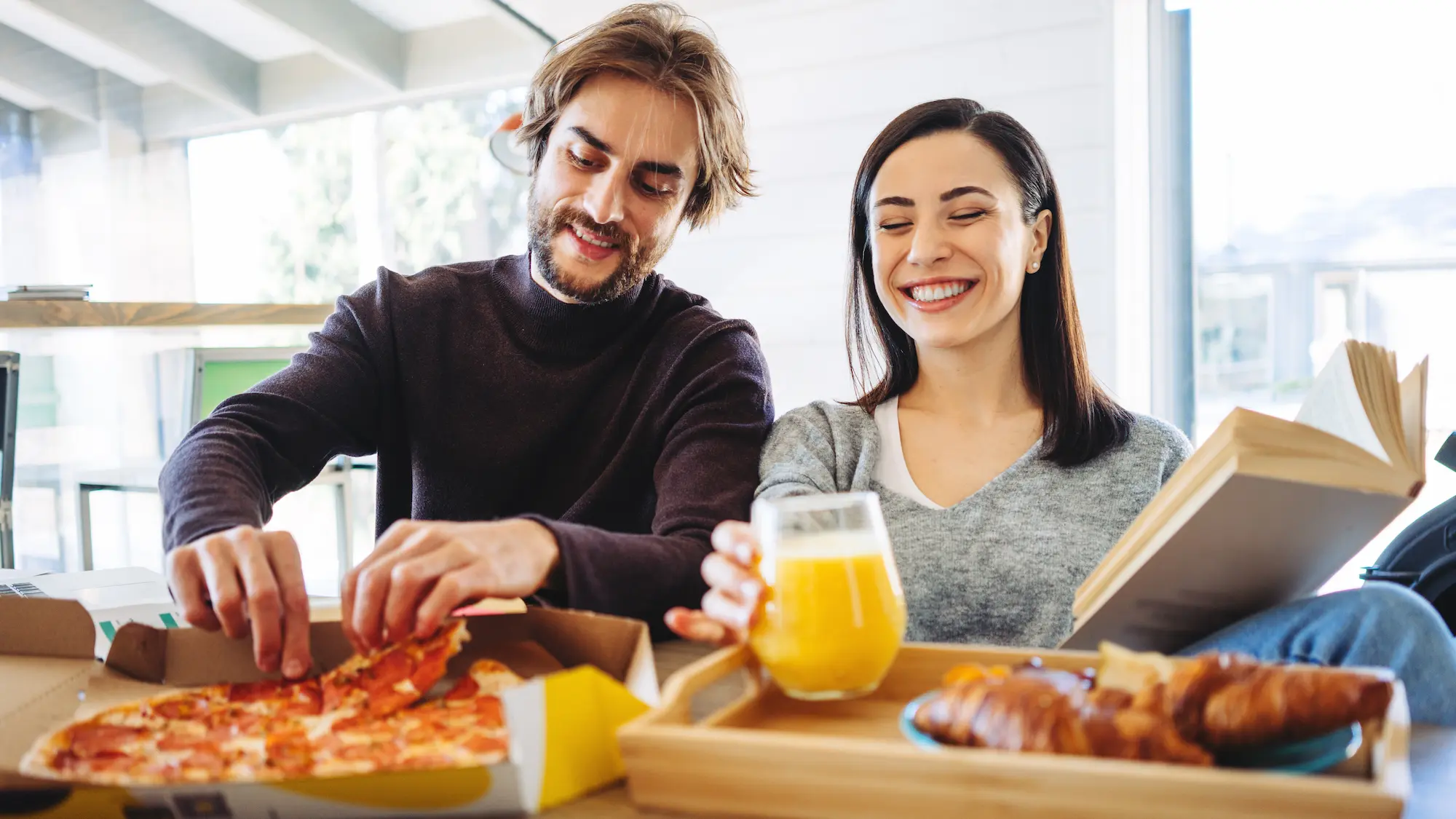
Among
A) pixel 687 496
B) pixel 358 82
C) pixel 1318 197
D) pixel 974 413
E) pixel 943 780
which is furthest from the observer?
pixel 358 82

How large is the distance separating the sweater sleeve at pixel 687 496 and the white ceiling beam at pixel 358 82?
2726 millimetres

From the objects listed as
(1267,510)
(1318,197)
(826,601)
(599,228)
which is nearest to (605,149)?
(599,228)

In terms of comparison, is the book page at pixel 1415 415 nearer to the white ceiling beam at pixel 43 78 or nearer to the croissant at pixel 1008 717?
the croissant at pixel 1008 717

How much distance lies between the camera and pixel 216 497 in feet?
3.86

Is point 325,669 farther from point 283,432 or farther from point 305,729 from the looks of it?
point 283,432

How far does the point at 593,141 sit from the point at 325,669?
98 cm

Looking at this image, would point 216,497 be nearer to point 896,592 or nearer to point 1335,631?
point 896,592

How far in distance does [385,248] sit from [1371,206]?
3.64m

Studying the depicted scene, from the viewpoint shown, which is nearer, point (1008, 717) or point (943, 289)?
point (1008, 717)

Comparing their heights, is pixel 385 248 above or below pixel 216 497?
above

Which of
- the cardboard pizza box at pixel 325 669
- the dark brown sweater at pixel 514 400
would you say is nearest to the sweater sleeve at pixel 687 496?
the dark brown sweater at pixel 514 400

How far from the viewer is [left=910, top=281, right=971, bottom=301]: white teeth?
1509 millimetres

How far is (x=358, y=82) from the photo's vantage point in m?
4.21

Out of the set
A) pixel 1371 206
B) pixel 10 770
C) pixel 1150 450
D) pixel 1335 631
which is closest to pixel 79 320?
pixel 10 770
